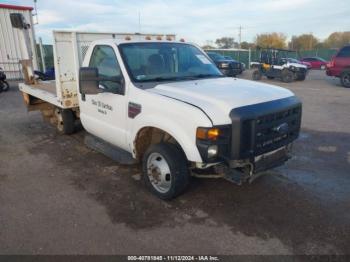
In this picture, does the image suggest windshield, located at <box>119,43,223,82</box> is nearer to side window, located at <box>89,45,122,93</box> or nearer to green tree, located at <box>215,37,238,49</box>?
side window, located at <box>89,45,122,93</box>

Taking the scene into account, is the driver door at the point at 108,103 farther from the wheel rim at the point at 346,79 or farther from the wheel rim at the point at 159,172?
the wheel rim at the point at 346,79

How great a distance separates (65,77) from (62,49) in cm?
51

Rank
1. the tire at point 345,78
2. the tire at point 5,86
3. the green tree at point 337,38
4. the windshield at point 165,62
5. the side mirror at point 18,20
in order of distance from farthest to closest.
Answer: the green tree at point 337,38, the tire at point 345,78, the tire at point 5,86, the side mirror at point 18,20, the windshield at point 165,62

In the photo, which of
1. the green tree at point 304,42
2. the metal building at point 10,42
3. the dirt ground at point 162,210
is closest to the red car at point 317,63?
the metal building at point 10,42

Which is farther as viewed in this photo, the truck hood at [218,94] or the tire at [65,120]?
the tire at [65,120]

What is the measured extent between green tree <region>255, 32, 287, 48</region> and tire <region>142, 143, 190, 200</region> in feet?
236

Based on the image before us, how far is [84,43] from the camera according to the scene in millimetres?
5598

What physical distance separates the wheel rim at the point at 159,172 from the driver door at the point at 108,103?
633 millimetres

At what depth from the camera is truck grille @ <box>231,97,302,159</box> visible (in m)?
3.24

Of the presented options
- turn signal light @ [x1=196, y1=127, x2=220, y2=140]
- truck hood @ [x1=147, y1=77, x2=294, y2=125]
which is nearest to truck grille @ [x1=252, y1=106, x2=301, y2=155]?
truck hood @ [x1=147, y1=77, x2=294, y2=125]

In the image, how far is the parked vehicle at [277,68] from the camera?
18.8 meters

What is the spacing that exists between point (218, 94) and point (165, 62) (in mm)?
1318

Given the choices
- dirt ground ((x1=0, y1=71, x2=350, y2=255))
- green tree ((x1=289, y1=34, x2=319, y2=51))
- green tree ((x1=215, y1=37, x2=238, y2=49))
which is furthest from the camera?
green tree ((x1=215, y1=37, x2=238, y2=49))

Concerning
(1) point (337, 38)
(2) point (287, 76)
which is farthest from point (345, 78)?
(1) point (337, 38)
